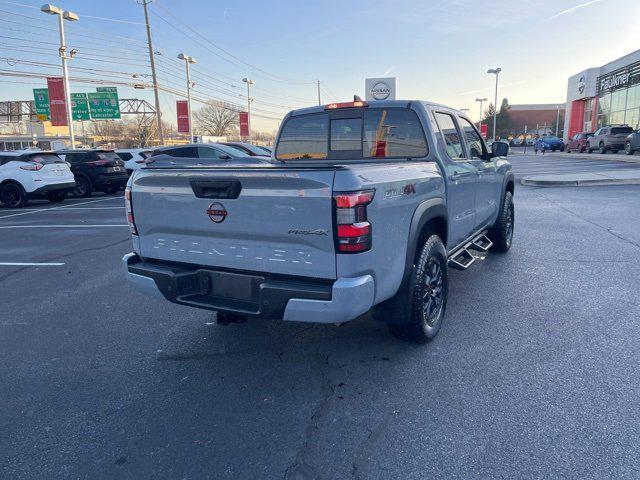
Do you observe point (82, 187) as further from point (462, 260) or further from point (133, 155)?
point (462, 260)

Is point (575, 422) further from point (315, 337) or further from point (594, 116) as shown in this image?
point (594, 116)

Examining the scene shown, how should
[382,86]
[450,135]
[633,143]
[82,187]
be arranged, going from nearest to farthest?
1. [450,135]
2. [82,187]
3. [382,86]
4. [633,143]

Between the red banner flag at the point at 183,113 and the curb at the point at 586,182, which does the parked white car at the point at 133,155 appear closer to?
the curb at the point at 586,182

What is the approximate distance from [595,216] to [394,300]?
823 centimetres

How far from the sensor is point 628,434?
104 inches

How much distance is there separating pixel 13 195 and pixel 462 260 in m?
14.6

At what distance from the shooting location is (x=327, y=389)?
328 cm

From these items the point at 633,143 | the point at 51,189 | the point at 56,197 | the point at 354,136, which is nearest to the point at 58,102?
the point at 56,197

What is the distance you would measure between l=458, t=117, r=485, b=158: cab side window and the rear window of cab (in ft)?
4.02

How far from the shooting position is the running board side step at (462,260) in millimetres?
4668

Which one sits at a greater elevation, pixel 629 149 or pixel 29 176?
pixel 629 149

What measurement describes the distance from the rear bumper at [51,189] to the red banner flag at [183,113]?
70.9 feet

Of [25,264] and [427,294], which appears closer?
[427,294]

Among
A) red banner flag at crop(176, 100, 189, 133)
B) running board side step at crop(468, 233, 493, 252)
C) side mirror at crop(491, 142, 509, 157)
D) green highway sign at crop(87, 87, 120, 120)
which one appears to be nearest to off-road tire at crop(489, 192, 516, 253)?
running board side step at crop(468, 233, 493, 252)
